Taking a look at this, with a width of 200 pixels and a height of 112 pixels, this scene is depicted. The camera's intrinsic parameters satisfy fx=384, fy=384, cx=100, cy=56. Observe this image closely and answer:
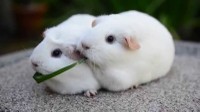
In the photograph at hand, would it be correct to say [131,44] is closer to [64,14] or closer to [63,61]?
[63,61]

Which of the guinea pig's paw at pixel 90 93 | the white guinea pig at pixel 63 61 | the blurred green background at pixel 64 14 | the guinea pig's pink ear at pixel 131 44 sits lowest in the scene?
the blurred green background at pixel 64 14

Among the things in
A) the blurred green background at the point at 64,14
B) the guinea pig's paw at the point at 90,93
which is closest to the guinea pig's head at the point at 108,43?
the guinea pig's paw at the point at 90,93

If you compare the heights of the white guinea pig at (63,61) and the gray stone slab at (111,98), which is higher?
the white guinea pig at (63,61)

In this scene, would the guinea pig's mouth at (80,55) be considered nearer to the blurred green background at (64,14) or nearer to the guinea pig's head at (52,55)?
the guinea pig's head at (52,55)

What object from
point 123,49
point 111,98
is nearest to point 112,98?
point 111,98

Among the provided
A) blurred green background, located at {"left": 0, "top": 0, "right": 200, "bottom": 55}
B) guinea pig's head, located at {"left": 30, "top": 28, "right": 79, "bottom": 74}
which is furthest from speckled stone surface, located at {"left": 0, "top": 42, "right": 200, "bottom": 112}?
blurred green background, located at {"left": 0, "top": 0, "right": 200, "bottom": 55}

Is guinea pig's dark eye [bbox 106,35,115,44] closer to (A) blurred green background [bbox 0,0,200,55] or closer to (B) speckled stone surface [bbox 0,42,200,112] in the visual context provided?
(B) speckled stone surface [bbox 0,42,200,112]

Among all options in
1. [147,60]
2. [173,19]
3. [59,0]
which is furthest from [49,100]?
[59,0]
